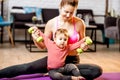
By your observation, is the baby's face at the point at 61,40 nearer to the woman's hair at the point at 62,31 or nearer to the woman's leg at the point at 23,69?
the woman's hair at the point at 62,31

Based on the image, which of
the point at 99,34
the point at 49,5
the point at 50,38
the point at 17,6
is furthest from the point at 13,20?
the point at 50,38

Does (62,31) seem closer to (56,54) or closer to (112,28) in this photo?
(56,54)

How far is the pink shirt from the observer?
7.49 ft

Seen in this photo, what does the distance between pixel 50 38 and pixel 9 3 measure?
3.54m

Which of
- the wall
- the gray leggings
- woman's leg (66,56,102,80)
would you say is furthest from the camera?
the wall

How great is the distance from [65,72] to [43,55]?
2.12 m

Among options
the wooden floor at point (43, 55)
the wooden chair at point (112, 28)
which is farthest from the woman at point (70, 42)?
the wooden chair at point (112, 28)

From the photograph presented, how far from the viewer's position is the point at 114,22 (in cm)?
531

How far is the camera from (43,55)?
4.36 m

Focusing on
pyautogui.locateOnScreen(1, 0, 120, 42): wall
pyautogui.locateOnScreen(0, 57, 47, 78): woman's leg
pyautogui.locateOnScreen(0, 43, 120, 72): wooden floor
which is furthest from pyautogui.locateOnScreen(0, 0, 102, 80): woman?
pyautogui.locateOnScreen(1, 0, 120, 42): wall

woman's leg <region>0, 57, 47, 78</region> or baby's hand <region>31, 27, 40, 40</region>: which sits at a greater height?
baby's hand <region>31, 27, 40, 40</region>

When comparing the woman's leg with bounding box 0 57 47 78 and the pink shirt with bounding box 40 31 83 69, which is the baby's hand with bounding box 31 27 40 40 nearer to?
the pink shirt with bounding box 40 31 83 69

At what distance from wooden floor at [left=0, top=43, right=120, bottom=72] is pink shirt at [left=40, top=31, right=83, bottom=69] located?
1186 mm

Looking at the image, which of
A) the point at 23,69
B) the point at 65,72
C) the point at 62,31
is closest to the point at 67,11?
the point at 62,31
